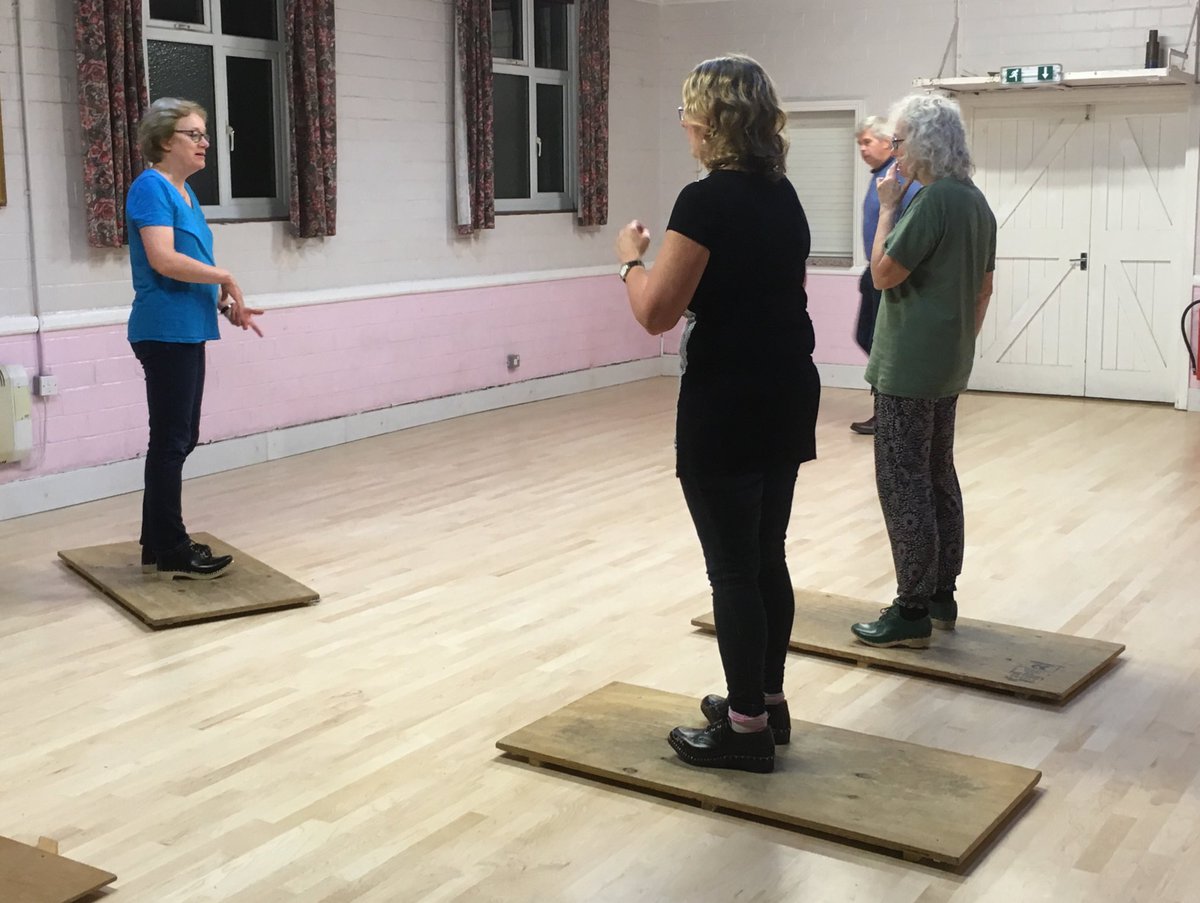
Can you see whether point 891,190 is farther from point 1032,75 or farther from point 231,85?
point 1032,75

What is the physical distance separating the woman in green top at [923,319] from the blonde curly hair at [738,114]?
92cm

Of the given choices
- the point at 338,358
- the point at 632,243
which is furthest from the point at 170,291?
the point at 338,358

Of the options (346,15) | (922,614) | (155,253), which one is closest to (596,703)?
(922,614)

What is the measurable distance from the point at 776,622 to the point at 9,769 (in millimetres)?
1761

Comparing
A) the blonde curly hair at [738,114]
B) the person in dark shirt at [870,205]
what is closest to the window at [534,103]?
the person in dark shirt at [870,205]

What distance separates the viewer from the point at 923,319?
3752 mm

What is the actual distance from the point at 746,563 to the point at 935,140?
139 centimetres

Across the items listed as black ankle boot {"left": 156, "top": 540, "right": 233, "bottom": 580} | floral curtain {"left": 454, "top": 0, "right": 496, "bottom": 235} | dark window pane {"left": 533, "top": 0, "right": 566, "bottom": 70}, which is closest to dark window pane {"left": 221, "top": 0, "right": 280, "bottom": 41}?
floral curtain {"left": 454, "top": 0, "right": 496, "bottom": 235}

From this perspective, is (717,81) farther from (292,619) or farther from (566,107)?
(566,107)

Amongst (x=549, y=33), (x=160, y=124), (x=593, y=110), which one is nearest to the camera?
(x=160, y=124)

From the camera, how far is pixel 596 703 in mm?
3553

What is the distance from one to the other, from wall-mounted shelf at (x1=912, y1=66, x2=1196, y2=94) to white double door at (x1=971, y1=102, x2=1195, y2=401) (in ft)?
0.90

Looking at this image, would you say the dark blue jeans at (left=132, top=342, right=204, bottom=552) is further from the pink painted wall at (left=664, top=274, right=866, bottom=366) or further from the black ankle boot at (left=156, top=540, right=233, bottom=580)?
the pink painted wall at (left=664, top=274, right=866, bottom=366)

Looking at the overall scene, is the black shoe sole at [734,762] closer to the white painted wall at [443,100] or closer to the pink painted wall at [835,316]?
the white painted wall at [443,100]
